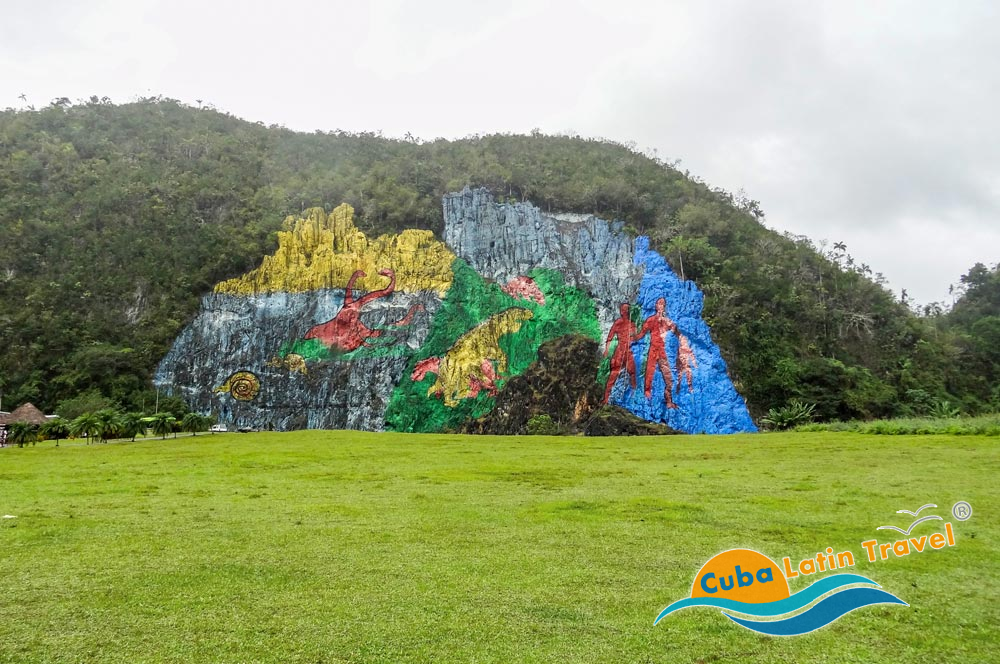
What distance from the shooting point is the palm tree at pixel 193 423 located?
37062mm

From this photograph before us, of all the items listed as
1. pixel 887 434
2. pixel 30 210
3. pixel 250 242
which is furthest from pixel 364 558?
pixel 30 210

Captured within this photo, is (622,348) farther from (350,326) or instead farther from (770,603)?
(770,603)

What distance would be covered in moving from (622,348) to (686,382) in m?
4.83

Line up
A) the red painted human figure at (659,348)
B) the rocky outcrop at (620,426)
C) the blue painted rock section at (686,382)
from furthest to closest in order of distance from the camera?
the red painted human figure at (659,348)
the blue painted rock section at (686,382)
the rocky outcrop at (620,426)

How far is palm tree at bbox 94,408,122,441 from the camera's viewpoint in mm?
32344

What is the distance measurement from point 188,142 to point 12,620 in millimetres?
68195

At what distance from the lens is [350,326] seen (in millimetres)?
45531

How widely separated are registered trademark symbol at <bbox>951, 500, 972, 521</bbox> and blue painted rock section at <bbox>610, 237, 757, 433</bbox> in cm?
2817

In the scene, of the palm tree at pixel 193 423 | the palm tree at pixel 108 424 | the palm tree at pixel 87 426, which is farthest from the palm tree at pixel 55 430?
the palm tree at pixel 193 423

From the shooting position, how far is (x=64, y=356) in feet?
146

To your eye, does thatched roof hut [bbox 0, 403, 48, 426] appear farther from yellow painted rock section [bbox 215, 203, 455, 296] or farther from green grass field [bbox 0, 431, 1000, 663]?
green grass field [bbox 0, 431, 1000, 663]

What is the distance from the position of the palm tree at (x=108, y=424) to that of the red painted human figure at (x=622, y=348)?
93.6 feet

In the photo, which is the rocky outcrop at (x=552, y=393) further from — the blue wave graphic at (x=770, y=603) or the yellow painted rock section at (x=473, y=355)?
the blue wave graphic at (x=770, y=603)

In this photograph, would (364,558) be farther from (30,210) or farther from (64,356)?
(30,210)
